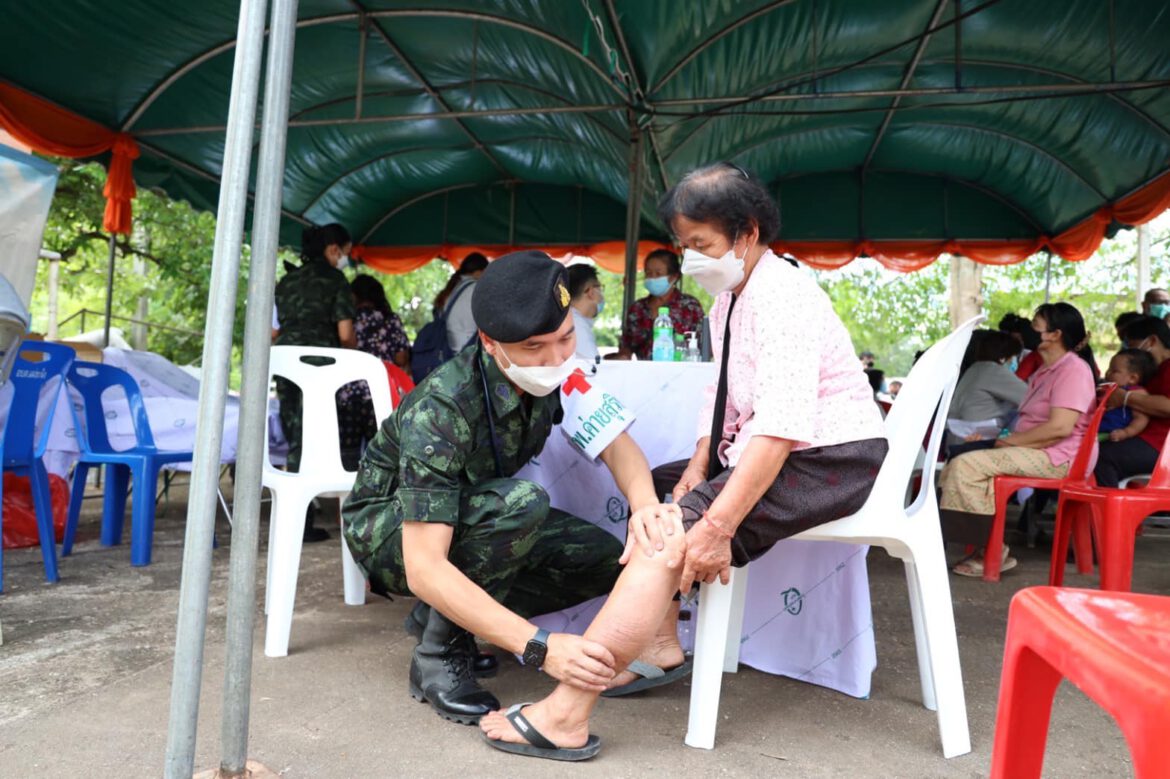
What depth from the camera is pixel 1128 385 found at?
440cm

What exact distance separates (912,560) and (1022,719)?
103cm

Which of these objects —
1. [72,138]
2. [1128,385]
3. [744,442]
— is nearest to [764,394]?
[744,442]

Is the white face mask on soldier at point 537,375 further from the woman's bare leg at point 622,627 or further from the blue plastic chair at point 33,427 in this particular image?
the blue plastic chair at point 33,427

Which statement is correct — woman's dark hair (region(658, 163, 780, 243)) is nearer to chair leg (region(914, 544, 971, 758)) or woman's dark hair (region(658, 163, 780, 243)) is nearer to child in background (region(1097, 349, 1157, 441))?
chair leg (region(914, 544, 971, 758))

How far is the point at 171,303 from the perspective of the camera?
14.8m

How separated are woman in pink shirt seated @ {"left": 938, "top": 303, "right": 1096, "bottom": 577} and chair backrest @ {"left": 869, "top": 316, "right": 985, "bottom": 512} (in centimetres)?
196

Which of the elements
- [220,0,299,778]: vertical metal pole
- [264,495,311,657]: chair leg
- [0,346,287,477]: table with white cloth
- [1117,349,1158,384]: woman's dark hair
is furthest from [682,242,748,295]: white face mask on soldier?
[1117,349,1158,384]: woman's dark hair

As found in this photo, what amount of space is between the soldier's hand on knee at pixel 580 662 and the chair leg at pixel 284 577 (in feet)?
3.32

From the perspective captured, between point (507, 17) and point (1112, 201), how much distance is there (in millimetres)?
5692

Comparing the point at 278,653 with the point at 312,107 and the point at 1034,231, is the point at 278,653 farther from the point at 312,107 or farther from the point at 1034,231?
the point at 1034,231

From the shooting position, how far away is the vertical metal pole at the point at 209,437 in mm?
1312

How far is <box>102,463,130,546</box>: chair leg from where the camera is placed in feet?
13.2

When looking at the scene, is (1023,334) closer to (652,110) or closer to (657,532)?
(652,110)

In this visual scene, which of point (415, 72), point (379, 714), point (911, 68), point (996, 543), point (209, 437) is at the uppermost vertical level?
point (911, 68)
